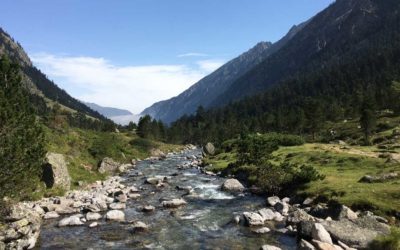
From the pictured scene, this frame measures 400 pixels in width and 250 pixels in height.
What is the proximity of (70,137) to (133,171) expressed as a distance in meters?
15.4

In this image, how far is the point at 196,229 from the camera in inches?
1576

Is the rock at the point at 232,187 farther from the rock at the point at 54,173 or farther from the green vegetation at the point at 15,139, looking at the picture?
the green vegetation at the point at 15,139

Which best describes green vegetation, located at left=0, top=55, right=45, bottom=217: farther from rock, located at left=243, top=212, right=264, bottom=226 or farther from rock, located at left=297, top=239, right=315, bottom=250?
→ rock, located at left=297, top=239, right=315, bottom=250

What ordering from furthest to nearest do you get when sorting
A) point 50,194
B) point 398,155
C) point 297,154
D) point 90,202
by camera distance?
point 297,154
point 398,155
point 50,194
point 90,202

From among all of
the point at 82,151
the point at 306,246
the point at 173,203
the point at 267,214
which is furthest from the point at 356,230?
the point at 82,151

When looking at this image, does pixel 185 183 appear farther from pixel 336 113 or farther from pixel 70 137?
pixel 336 113

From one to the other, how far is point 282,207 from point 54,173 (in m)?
32.1

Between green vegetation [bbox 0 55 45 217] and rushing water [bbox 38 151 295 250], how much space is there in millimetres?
5466

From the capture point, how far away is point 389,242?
90.6 ft

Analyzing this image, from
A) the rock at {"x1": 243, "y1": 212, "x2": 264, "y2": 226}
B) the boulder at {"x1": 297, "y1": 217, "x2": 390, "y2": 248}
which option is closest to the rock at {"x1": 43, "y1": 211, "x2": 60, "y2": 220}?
the rock at {"x1": 243, "y1": 212, "x2": 264, "y2": 226}

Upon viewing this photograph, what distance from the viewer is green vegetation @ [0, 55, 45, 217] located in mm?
35219

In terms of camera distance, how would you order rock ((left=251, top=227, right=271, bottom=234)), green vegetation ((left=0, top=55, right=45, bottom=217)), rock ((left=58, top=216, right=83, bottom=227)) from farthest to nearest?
rock ((left=58, top=216, right=83, bottom=227))
rock ((left=251, top=227, right=271, bottom=234))
green vegetation ((left=0, top=55, right=45, bottom=217))

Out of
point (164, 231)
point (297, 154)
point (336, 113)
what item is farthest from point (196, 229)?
point (336, 113)

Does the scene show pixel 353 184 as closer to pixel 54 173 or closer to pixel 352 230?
pixel 352 230
